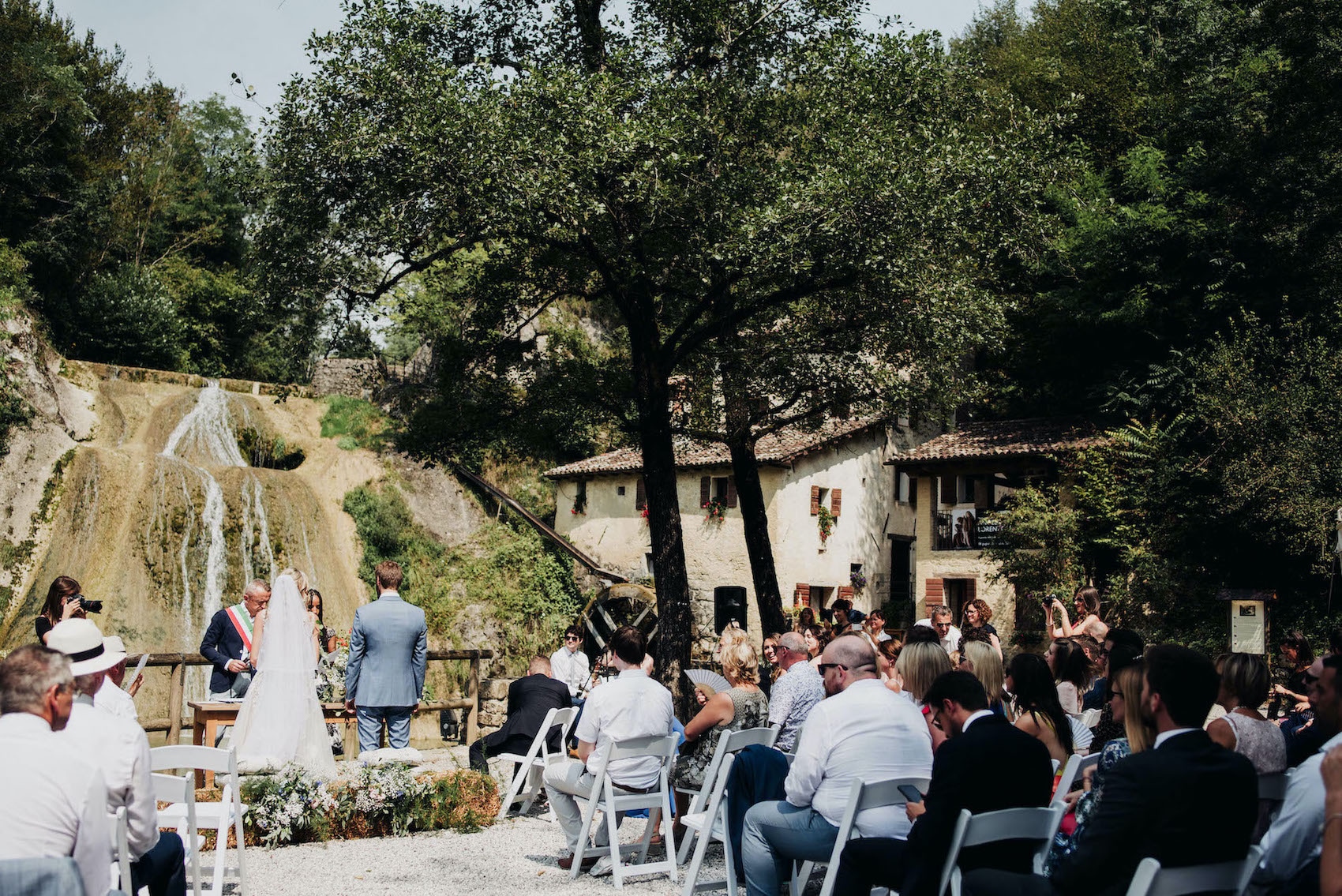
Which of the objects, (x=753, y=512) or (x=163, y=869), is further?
(x=753, y=512)

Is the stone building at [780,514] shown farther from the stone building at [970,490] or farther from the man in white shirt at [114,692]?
the man in white shirt at [114,692]

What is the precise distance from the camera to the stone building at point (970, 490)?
98.2ft

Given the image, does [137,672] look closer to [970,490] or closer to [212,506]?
[212,506]

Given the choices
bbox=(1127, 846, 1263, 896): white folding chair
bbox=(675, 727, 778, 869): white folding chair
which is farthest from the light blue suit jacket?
bbox=(1127, 846, 1263, 896): white folding chair

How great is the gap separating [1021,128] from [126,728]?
15.7 metres

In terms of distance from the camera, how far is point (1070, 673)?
828 cm

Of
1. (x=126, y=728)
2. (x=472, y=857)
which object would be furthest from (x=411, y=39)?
(x=126, y=728)

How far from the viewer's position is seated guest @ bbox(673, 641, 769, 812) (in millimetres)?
7961

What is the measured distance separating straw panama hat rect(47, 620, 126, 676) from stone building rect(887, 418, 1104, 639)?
26.5m

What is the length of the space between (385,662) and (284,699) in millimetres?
894

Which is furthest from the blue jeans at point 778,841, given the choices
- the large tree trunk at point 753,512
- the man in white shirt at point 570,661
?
the large tree trunk at point 753,512

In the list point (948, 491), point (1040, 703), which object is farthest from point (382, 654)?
point (948, 491)

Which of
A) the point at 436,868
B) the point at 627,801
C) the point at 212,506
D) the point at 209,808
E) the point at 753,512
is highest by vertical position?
the point at 212,506

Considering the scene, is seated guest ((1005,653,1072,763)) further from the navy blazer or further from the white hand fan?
the navy blazer
